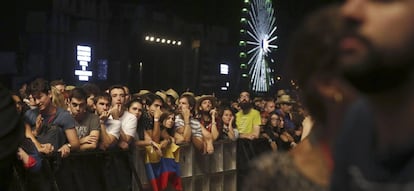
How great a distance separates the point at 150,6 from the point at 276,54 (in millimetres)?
9780

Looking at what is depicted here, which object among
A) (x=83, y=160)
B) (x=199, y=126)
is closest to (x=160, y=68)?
(x=199, y=126)

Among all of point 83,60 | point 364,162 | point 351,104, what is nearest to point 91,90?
point 351,104

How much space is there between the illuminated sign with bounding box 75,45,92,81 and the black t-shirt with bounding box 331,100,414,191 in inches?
929

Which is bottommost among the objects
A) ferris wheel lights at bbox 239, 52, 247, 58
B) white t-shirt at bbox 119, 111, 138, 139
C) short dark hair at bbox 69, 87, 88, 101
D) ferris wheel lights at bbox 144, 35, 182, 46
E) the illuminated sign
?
white t-shirt at bbox 119, 111, 138, 139

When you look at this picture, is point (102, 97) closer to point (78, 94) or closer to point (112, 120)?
point (112, 120)

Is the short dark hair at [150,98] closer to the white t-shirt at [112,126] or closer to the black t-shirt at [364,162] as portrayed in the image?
the white t-shirt at [112,126]

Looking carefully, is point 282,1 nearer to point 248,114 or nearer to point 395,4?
point 248,114

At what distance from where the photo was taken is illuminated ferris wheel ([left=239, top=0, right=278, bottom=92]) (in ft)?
110

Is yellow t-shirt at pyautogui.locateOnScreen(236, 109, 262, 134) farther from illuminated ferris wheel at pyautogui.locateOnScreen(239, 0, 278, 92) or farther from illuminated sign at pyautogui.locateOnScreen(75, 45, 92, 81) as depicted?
illuminated ferris wheel at pyautogui.locateOnScreen(239, 0, 278, 92)

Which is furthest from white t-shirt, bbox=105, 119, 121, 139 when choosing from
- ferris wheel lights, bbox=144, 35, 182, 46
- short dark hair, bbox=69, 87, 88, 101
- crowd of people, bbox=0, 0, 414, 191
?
ferris wheel lights, bbox=144, 35, 182, 46

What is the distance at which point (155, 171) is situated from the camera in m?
9.85

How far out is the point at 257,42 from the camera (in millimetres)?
34125

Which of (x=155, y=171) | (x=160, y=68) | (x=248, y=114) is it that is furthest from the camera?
(x=160, y=68)

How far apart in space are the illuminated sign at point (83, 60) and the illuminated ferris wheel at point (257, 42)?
889 cm
